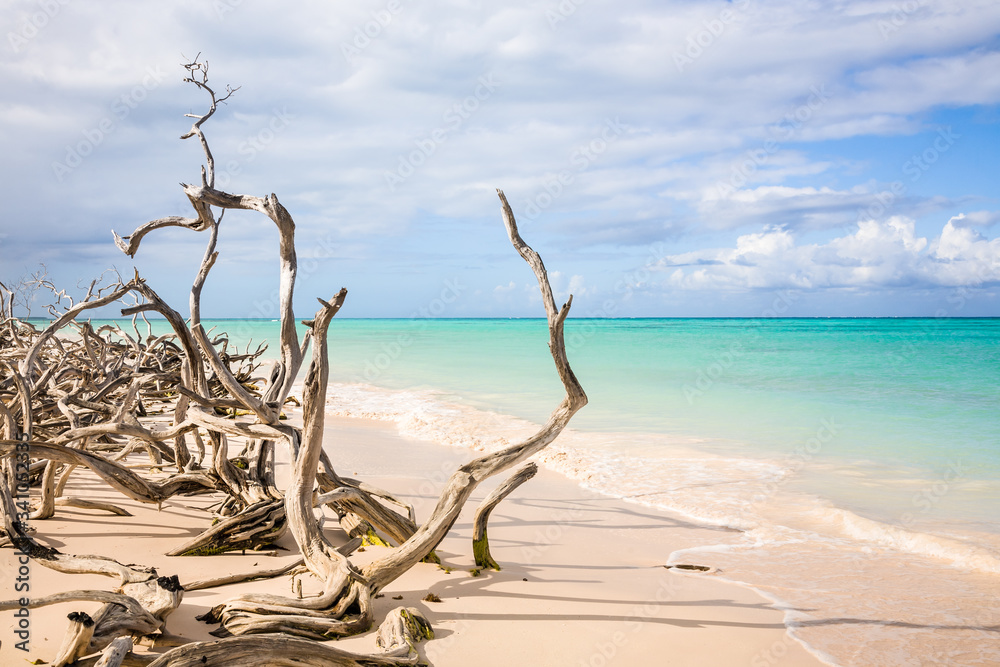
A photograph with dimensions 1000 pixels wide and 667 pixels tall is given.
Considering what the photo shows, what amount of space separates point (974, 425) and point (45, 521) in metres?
11.9

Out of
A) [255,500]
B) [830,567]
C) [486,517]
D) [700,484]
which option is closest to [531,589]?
[486,517]

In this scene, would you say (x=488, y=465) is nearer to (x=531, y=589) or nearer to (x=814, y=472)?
(x=531, y=589)

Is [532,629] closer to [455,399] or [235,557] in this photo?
[235,557]

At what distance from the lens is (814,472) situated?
7.07 metres

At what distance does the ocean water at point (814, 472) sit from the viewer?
143 inches

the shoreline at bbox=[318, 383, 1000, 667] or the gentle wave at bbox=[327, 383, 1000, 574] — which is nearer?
the shoreline at bbox=[318, 383, 1000, 667]

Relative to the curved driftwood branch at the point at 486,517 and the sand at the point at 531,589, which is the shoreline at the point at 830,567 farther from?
the curved driftwood branch at the point at 486,517

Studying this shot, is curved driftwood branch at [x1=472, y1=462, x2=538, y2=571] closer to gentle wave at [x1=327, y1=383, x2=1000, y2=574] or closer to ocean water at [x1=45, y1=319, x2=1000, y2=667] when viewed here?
ocean water at [x1=45, y1=319, x2=1000, y2=667]

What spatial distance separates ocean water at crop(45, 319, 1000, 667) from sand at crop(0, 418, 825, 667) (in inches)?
10.9

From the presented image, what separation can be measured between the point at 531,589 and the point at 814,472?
475cm

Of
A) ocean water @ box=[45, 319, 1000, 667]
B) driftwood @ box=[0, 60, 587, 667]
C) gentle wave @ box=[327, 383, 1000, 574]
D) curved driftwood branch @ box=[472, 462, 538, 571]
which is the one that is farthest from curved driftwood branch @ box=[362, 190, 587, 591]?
gentle wave @ box=[327, 383, 1000, 574]

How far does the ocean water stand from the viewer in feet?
11.9

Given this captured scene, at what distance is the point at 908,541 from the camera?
4.90m

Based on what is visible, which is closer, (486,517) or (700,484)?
(486,517)
